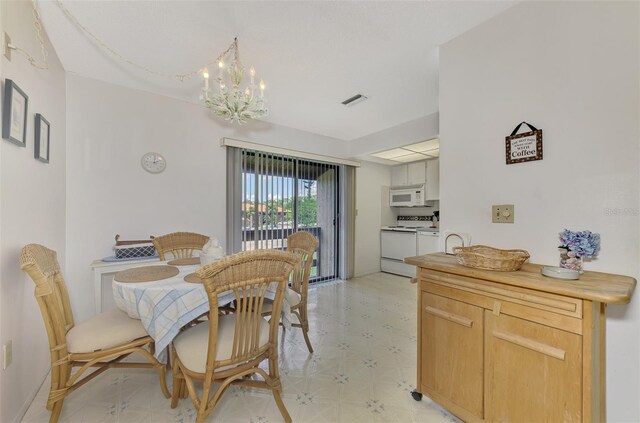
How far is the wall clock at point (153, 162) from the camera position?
276cm

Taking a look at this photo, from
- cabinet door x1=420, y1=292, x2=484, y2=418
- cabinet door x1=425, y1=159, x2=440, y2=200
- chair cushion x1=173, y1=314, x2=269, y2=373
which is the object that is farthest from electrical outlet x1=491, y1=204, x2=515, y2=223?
cabinet door x1=425, y1=159, x2=440, y2=200

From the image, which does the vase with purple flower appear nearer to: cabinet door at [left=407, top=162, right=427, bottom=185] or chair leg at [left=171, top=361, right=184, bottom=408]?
chair leg at [left=171, top=361, right=184, bottom=408]

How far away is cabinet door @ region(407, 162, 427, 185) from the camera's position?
4795mm

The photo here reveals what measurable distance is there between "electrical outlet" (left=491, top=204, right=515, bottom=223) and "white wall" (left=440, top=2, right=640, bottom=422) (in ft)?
0.10

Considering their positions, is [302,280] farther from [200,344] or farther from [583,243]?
[583,243]

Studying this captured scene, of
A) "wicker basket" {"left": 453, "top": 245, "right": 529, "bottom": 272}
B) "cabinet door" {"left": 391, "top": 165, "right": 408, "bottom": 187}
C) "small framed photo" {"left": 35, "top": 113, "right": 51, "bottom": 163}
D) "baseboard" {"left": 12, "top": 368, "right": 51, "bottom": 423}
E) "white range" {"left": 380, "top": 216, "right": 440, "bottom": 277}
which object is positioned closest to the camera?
"wicker basket" {"left": 453, "top": 245, "right": 529, "bottom": 272}

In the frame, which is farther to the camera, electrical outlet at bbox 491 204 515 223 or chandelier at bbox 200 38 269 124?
chandelier at bbox 200 38 269 124

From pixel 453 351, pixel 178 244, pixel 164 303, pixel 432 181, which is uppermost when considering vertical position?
pixel 432 181

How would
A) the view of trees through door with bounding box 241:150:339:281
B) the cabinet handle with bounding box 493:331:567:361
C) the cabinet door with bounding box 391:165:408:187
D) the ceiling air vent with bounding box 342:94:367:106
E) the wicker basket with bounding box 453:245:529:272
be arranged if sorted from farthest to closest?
the cabinet door with bounding box 391:165:408:187 < the view of trees through door with bounding box 241:150:339:281 < the ceiling air vent with bounding box 342:94:367:106 < the wicker basket with bounding box 453:245:529:272 < the cabinet handle with bounding box 493:331:567:361

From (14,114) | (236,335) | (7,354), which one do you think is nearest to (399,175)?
(236,335)

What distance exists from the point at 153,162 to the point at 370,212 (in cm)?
359

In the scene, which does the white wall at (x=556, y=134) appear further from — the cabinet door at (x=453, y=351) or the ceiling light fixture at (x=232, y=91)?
the ceiling light fixture at (x=232, y=91)

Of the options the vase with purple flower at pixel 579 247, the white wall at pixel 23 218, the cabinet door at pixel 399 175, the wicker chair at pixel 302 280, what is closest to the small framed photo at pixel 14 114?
the white wall at pixel 23 218

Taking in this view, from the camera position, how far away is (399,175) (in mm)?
5227
